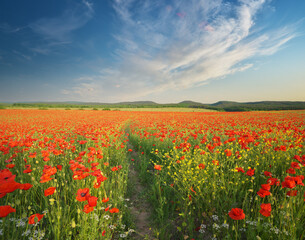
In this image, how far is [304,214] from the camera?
2.15 meters

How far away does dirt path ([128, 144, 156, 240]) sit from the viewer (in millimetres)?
2671

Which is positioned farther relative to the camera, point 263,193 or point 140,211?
point 140,211

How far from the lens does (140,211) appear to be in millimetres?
3270

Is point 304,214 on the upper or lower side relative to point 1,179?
lower

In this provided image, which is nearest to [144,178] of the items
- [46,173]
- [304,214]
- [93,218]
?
[93,218]

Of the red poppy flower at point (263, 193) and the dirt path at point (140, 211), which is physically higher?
the red poppy flower at point (263, 193)

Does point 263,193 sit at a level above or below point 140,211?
above

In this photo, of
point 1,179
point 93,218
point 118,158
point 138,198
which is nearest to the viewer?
point 1,179

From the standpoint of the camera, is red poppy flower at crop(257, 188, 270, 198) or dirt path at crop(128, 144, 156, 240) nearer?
red poppy flower at crop(257, 188, 270, 198)

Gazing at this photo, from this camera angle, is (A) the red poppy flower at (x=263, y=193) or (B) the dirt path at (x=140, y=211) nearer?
(A) the red poppy flower at (x=263, y=193)

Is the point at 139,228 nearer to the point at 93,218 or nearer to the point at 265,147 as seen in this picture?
the point at 93,218

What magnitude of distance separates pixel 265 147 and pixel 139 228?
165 inches

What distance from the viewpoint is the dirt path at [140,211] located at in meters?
2.67

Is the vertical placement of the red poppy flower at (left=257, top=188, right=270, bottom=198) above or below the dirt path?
above
